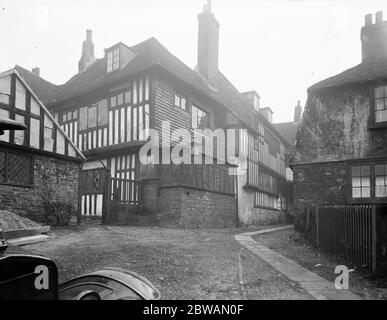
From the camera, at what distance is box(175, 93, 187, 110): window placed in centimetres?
1803

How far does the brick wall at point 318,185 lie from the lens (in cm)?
1284

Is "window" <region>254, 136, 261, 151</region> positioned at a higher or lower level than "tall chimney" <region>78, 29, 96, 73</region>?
lower

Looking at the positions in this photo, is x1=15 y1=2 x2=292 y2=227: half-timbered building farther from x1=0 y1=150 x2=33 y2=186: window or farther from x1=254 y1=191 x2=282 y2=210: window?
x1=0 y1=150 x2=33 y2=186: window

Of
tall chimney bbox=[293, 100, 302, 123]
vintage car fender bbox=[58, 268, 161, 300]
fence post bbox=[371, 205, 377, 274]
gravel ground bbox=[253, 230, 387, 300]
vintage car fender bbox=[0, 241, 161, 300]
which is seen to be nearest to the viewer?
vintage car fender bbox=[0, 241, 161, 300]

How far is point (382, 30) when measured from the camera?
1506 centimetres

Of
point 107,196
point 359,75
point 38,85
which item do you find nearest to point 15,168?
point 107,196

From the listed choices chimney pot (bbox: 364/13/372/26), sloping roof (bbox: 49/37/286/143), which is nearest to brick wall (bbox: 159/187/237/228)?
sloping roof (bbox: 49/37/286/143)

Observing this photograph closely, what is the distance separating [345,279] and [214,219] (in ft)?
36.4

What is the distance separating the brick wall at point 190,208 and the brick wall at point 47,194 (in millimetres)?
3564

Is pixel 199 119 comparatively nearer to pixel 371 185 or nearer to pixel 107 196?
pixel 107 196

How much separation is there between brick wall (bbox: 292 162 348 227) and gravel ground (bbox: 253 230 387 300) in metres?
1.61

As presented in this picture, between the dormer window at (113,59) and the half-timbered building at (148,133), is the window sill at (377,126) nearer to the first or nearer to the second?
the half-timbered building at (148,133)

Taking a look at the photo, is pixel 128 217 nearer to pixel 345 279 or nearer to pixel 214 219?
pixel 214 219
